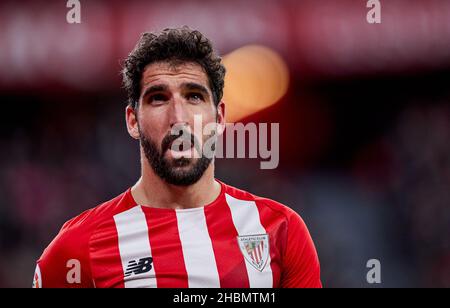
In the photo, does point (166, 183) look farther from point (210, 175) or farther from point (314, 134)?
point (314, 134)

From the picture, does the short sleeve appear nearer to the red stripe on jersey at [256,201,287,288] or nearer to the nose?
the red stripe on jersey at [256,201,287,288]

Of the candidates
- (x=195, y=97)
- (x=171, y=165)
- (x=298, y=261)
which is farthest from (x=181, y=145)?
(x=298, y=261)

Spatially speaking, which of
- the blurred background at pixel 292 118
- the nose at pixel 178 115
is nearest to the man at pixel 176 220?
the nose at pixel 178 115

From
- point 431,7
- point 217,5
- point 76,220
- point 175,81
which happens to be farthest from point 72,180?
point 431,7

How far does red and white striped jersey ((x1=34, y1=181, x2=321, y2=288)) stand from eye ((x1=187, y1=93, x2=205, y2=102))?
40cm

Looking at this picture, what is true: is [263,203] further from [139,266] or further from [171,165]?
[139,266]

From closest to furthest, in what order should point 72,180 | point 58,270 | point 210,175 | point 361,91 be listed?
point 58,270, point 210,175, point 72,180, point 361,91

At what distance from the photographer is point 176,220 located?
1971mm

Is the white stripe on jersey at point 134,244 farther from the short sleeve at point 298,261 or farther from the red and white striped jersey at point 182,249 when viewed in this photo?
the short sleeve at point 298,261

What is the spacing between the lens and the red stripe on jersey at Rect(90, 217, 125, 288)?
1.85 m

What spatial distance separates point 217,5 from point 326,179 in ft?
5.96

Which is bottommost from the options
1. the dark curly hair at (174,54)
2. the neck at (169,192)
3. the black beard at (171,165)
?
the neck at (169,192)

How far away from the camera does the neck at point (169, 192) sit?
1.96 meters

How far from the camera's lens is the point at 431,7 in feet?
15.9
